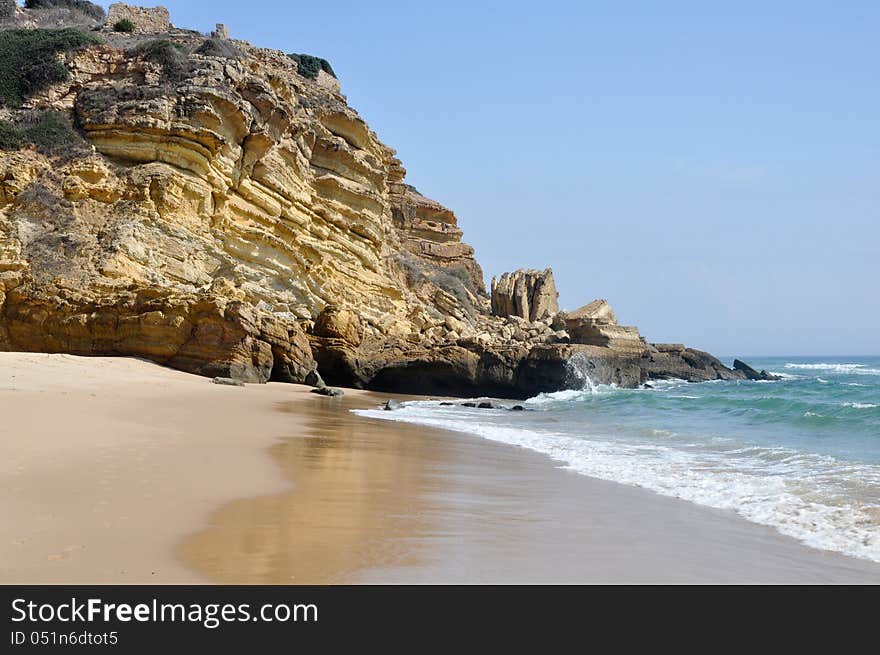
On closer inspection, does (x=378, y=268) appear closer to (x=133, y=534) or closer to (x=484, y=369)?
(x=484, y=369)

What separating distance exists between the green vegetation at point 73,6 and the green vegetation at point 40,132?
28626mm

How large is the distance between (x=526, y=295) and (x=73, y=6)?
36.0m

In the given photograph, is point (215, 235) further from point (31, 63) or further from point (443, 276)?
point (443, 276)

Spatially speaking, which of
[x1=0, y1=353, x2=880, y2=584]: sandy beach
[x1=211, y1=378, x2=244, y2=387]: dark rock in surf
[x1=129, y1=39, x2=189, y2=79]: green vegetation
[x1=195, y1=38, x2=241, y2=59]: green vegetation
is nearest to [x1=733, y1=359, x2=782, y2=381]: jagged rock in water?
[x1=195, y1=38, x2=241, y2=59]: green vegetation

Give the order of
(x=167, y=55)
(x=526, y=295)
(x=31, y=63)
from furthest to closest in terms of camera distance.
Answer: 1. (x=526, y=295)
2. (x=167, y=55)
3. (x=31, y=63)

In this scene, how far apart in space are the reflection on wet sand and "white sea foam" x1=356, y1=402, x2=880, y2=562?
251 cm

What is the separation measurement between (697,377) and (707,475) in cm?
3408

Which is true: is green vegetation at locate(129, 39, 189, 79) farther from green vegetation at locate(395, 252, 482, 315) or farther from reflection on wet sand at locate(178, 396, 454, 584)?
reflection on wet sand at locate(178, 396, 454, 584)

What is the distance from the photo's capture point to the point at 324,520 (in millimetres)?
5223

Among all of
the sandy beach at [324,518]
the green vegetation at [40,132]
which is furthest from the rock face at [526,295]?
the sandy beach at [324,518]

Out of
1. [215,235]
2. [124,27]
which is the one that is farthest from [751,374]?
[124,27]

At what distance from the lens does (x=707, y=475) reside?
28.0 feet

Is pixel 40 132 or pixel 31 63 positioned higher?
pixel 31 63
